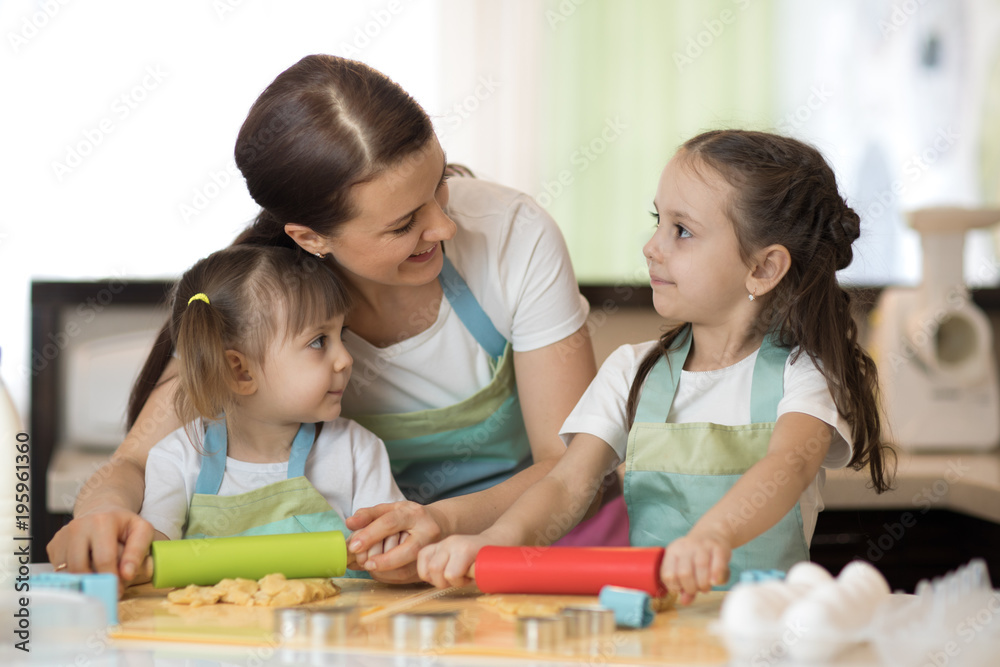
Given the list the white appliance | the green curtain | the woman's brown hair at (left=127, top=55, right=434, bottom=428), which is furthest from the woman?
the green curtain

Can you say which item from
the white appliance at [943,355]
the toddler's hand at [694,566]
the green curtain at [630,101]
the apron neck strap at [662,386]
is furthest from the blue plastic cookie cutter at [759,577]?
the green curtain at [630,101]

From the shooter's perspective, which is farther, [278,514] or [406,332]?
[406,332]

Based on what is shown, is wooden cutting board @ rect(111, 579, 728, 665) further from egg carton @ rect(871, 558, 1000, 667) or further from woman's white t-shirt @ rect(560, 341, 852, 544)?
woman's white t-shirt @ rect(560, 341, 852, 544)

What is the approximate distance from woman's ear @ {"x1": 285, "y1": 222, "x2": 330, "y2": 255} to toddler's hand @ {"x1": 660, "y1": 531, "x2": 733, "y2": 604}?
0.64 metres

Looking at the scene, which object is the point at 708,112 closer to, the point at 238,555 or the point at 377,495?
the point at 377,495

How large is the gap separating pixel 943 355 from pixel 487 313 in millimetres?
1380

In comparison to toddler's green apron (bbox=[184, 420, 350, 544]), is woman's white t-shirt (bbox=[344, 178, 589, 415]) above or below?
above

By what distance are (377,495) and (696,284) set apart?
1.59 ft

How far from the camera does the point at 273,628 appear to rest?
77cm

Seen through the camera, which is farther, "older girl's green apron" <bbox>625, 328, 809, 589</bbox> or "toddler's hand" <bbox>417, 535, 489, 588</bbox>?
"older girl's green apron" <bbox>625, 328, 809, 589</bbox>

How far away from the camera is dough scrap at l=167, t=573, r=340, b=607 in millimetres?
856

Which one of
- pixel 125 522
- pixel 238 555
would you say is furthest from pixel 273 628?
pixel 125 522

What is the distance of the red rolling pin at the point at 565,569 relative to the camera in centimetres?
80

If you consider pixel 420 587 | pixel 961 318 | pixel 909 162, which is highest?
pixel 909 162
